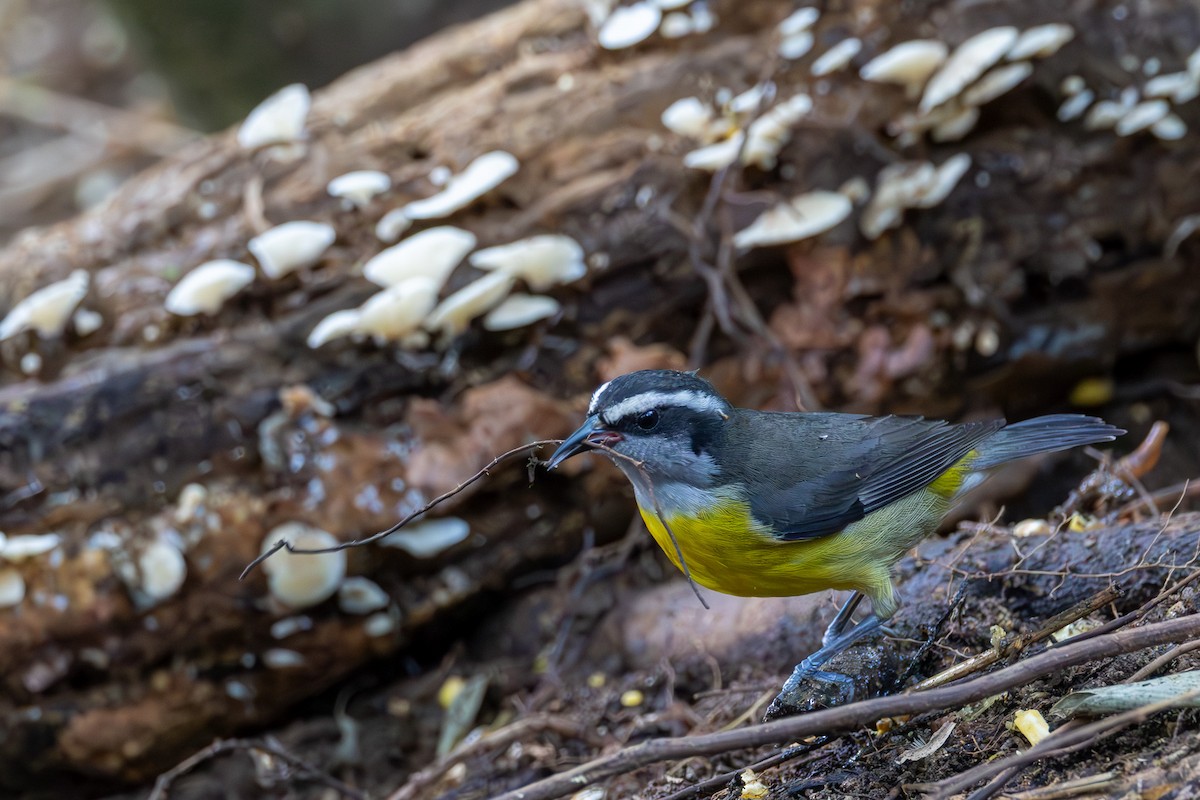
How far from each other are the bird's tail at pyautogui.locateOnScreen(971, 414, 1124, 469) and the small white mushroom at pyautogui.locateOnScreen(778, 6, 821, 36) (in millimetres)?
2375

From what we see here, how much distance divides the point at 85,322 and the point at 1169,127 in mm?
5314

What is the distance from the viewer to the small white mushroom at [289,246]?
445 cm

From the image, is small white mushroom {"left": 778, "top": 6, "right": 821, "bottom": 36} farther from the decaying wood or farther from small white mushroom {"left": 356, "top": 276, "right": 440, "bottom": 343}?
small white mushroom {"left": 356, "top": 276, "right": 440, "bottom": 343}

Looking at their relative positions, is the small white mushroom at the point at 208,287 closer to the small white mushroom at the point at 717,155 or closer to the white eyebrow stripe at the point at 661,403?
the small white mushroom at the point at 717,155

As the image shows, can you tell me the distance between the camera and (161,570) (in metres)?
4.20

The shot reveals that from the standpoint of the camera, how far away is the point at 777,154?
4840 mm

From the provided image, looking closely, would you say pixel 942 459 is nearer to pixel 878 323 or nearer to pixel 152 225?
pixel 878 323

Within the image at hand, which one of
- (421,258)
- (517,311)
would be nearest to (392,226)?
(421,258)

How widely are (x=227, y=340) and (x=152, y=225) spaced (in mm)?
834

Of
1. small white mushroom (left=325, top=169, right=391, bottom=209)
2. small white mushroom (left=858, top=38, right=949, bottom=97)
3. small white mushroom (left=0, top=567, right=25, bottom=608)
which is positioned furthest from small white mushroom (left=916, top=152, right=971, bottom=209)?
small white mushroom (left=0, top=567, right=25, bottom=608)

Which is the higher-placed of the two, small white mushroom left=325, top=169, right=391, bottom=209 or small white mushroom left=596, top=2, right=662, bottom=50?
Answer: small white mushroom left=596, top=2, right=662, bottom=50

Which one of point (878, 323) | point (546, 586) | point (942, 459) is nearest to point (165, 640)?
point (546, 586)

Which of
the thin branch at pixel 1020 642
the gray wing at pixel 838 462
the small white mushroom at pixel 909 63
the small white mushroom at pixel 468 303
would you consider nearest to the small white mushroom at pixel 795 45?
the small white mushroom at pixel 909 63

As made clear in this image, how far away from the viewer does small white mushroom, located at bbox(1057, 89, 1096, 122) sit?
5023mm
